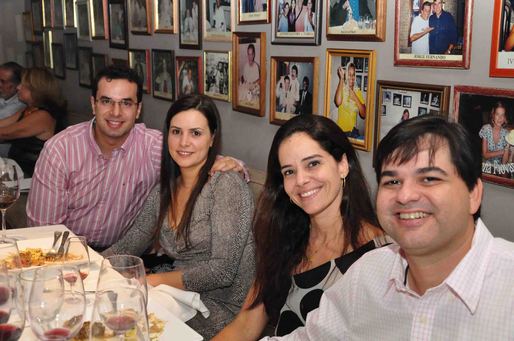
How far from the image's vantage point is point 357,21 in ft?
8.73

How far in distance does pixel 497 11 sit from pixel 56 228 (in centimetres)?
218

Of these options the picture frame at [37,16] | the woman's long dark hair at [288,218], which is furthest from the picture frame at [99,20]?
the woman's long dark hair at [288,218]

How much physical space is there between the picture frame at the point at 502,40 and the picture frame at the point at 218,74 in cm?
191

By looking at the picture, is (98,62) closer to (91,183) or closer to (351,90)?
(91,183)

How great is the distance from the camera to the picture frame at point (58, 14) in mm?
6557

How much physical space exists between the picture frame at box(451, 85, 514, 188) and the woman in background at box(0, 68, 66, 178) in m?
3.98

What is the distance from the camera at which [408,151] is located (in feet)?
4.40

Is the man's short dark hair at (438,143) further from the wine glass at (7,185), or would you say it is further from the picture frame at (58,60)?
the picture frame at (58,60)

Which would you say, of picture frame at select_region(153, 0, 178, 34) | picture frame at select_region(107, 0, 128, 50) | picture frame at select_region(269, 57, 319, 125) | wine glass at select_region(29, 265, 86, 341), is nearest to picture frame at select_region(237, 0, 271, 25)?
picture frame at select_region(269, 57, 319, 125)

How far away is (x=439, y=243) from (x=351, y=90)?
152 centimetres

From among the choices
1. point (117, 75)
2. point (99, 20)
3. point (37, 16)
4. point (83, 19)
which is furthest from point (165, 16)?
point (37, 16)

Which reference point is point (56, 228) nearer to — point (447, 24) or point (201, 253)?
point (201, 253)

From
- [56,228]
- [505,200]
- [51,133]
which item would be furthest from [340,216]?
[51,133]

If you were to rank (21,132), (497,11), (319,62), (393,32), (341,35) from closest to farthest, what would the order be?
→ (497,11) → (393,32) → (341,35) → (319,62) → (21,132)
